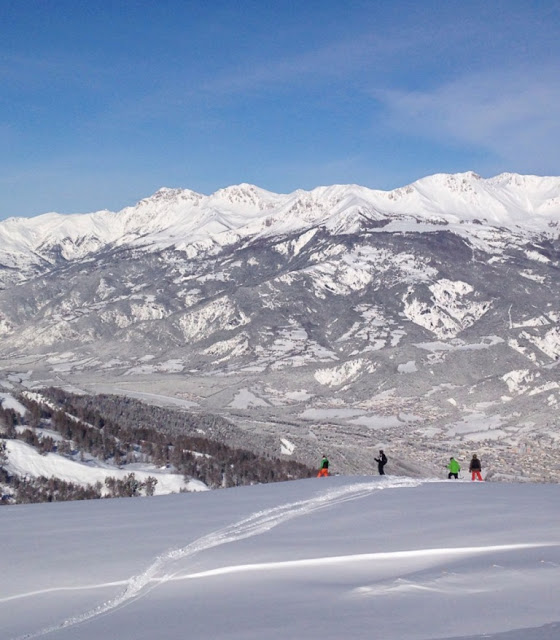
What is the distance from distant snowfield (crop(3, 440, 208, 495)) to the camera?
6162 cm

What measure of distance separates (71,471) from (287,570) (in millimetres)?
49544

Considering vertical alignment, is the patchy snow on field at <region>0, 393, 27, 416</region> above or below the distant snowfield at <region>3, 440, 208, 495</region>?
above

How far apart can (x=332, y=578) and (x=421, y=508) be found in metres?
8.71

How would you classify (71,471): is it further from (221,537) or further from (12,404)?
(221,537)

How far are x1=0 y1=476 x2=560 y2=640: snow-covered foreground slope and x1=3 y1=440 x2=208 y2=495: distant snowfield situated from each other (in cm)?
3677

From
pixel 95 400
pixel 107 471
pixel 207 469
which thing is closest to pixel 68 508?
pixel 107 471

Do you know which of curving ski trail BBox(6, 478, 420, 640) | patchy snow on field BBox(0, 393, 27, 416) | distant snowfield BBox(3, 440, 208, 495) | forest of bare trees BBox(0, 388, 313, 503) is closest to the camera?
curving ski trail BBox(6, 478, 420, 640)

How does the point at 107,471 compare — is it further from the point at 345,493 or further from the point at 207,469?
the point at 345,493

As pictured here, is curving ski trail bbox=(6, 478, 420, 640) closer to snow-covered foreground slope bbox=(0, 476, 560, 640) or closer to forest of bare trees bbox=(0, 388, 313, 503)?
snow-covered foreground slope bbox=(0, 476, 560, 640)

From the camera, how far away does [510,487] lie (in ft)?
103

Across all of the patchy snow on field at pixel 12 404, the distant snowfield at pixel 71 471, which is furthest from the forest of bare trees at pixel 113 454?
the distant snowfield at pixel 71 471

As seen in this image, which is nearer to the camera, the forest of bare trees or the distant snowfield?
the forest of bare trees

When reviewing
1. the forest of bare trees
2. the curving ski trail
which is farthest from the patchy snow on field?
the curving ski trail

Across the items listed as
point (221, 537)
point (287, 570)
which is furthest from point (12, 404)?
point (287, 570)
